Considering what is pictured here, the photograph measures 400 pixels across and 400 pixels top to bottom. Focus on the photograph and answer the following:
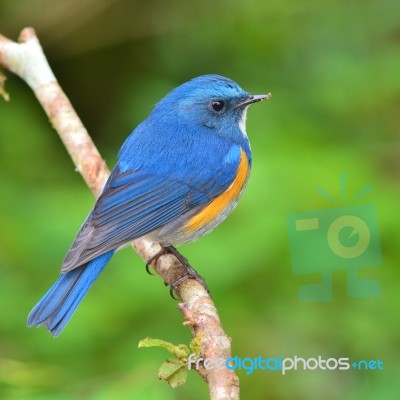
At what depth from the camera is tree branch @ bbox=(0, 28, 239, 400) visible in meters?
2.89

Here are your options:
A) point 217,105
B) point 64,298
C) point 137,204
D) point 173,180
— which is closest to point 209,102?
point 217,105

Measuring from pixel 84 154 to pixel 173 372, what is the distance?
1.49 m

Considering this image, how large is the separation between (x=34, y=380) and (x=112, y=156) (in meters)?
2.11

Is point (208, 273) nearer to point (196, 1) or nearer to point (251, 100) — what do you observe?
point (251, 100)

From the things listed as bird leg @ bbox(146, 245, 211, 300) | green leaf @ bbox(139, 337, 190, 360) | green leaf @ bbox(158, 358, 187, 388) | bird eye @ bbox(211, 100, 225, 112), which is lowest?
green leaf @ bbox(158, 358, 187, 388)

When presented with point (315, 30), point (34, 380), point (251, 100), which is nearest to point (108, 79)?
point (315, 30)

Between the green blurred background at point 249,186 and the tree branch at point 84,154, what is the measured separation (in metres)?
0.35

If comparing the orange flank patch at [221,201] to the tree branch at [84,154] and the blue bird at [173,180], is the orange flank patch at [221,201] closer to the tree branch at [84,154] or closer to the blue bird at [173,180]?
the blue bird at [173,180]

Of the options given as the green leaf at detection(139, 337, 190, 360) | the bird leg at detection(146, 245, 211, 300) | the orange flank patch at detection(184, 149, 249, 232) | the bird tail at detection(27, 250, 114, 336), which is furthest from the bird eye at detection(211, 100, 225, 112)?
the green leaf at detection(139, 337, 190, 360)

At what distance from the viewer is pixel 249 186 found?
4453mm

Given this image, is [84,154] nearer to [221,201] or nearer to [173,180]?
[173,180]

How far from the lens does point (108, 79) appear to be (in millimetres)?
6176

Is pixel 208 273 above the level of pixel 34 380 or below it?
above

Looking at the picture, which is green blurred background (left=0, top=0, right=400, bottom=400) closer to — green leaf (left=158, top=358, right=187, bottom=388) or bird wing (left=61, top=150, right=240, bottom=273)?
green leaf (left=158, top=358, right=187, bottom=388)
